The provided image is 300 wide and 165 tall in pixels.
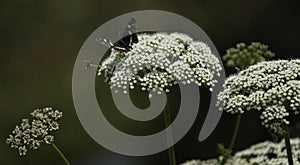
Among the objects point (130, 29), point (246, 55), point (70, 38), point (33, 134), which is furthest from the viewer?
point (70, 38)

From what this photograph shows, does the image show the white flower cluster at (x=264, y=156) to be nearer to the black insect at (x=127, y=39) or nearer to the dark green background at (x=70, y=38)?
the black insect at (x=127, y=39)

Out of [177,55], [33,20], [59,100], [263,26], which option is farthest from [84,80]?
[177,55]

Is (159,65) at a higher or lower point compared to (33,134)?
higher

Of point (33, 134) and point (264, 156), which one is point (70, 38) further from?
point (33, 134)

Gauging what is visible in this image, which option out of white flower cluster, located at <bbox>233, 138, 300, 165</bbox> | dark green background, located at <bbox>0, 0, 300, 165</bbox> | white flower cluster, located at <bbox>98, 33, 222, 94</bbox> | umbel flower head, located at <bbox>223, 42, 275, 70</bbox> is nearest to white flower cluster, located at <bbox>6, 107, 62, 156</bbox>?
white flower cluster, located at <bbox>98, 33, 222, 94</bbox>

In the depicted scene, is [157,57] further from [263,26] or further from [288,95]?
[263,26]

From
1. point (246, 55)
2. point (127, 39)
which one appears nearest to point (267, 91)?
point (127, 39)

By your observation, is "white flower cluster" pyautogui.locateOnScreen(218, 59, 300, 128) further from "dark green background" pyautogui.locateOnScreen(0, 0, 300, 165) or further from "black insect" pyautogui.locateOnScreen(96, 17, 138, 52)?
"dark green background" pyautogui.locateOnScreen(0, 0, 300, 165)
